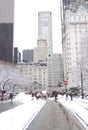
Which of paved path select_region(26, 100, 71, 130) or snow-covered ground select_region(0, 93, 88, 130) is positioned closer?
snow-covered ground select_region(0, 93, 88, 130)

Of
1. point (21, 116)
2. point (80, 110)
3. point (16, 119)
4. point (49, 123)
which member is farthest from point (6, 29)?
point (49, 123)

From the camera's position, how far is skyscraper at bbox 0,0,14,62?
154 metres

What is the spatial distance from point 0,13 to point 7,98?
93.6m

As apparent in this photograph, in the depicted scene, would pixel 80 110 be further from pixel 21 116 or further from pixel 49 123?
pixel 49 123

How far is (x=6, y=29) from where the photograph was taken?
547ft

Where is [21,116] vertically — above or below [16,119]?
below

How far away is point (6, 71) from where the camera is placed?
355 feet

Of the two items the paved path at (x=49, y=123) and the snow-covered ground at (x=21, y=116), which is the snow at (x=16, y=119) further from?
the paved path at (x=49, y=123)

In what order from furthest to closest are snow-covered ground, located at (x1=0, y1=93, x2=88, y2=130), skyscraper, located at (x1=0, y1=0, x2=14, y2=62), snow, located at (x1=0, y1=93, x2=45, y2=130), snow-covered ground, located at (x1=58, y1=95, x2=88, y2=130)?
skyscraper, located at (x1=0, y1=0, x2=14, y2=62) < snow-covered ground, located at (x1=58, y1=95, x2=88, y2=130) < snow-covered ground, located at (x1=0, y1=93, x2=88, y2=130) < snow, located at (x1=0, y1=93, x2=45, y2=130)

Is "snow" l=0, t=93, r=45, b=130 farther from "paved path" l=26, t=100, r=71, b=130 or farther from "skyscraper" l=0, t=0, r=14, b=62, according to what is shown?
"skyscraper" l=0, t=0, r=14, b=62

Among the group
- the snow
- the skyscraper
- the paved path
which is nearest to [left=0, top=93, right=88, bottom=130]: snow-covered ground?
the snow

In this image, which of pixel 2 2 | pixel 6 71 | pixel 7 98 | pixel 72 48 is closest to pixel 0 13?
pixel 2 2

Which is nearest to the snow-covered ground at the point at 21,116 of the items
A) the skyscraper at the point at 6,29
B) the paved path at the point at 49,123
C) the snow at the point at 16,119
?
the snow at the point at 16,119

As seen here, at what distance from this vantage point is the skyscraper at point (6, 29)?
506 feet
